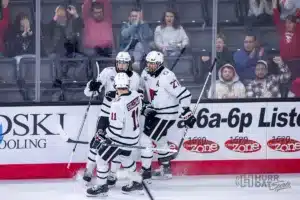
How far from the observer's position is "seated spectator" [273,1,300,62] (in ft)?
30.2

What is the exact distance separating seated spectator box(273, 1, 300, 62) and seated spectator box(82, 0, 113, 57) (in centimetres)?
165

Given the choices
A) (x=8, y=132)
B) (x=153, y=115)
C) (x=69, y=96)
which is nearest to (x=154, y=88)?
(x=153, y=115)

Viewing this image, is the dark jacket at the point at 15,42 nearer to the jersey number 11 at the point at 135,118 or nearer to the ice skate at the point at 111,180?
the jersey number 11 at the point at 135,118

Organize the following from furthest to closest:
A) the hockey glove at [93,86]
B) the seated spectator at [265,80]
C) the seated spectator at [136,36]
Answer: the seated spectator at [265,80] < the seated spectator at [136,36] < the hockey glove at [93,86]

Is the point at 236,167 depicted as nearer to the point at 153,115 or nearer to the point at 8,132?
the point at 153,115

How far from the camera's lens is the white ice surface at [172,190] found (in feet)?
27.8

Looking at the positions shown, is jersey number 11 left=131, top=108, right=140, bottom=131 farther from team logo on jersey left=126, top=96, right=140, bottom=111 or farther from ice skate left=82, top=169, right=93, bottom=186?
ice skate left=82, top=169, right=93, bottom=186

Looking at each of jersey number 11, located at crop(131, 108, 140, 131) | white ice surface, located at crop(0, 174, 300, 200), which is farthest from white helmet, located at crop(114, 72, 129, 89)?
white ice surface, located at crop(0, 174, 300, 200)

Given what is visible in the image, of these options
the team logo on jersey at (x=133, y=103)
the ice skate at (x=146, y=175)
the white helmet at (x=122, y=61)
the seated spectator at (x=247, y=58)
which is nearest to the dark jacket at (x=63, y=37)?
the white helmet at (x=122, y=61)

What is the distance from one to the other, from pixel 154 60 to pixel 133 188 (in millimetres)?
1199

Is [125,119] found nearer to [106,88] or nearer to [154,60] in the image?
[106,88]

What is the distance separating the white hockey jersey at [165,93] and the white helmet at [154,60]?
61 millimetres

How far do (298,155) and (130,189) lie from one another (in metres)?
1.84

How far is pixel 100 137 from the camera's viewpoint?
8.34 metres
